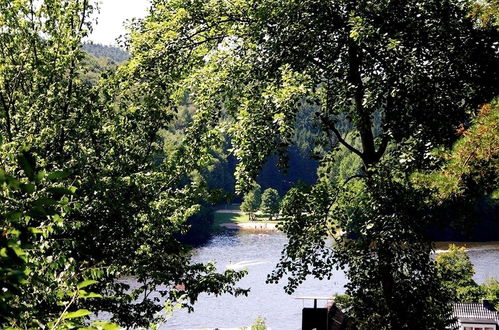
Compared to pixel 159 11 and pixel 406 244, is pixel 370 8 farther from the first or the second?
pixel 159 11

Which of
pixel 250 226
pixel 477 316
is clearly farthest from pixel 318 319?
pixel 250 226

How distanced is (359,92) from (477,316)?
30.0 meters

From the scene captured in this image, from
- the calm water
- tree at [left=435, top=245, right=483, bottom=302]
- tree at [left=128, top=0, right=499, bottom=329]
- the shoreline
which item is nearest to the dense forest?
tree at [left=128, top=0, right=499, bottom=329]

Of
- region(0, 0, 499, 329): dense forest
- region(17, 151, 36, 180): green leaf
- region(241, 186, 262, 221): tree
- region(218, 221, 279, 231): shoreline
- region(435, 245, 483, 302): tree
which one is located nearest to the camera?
region(17, 151, 36, 180): green leaf

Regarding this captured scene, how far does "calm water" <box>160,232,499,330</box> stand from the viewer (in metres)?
46.8

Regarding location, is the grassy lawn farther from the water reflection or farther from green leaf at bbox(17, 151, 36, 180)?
green leaf at bbox(17, 151, 36, 180)

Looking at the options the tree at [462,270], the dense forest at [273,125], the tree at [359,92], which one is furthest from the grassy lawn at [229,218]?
the tree at [359,92]

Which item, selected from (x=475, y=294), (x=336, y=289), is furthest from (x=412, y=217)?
(x=336, y=289)

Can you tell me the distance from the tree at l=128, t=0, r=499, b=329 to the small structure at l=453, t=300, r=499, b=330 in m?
25.8

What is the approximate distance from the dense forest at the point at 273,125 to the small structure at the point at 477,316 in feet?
83.8

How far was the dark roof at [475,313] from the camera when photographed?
35.5 m

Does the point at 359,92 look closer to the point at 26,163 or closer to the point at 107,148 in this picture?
the point at 107,148

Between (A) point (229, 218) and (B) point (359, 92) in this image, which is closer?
(B) point (359, 92)

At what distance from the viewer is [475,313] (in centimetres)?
3656
